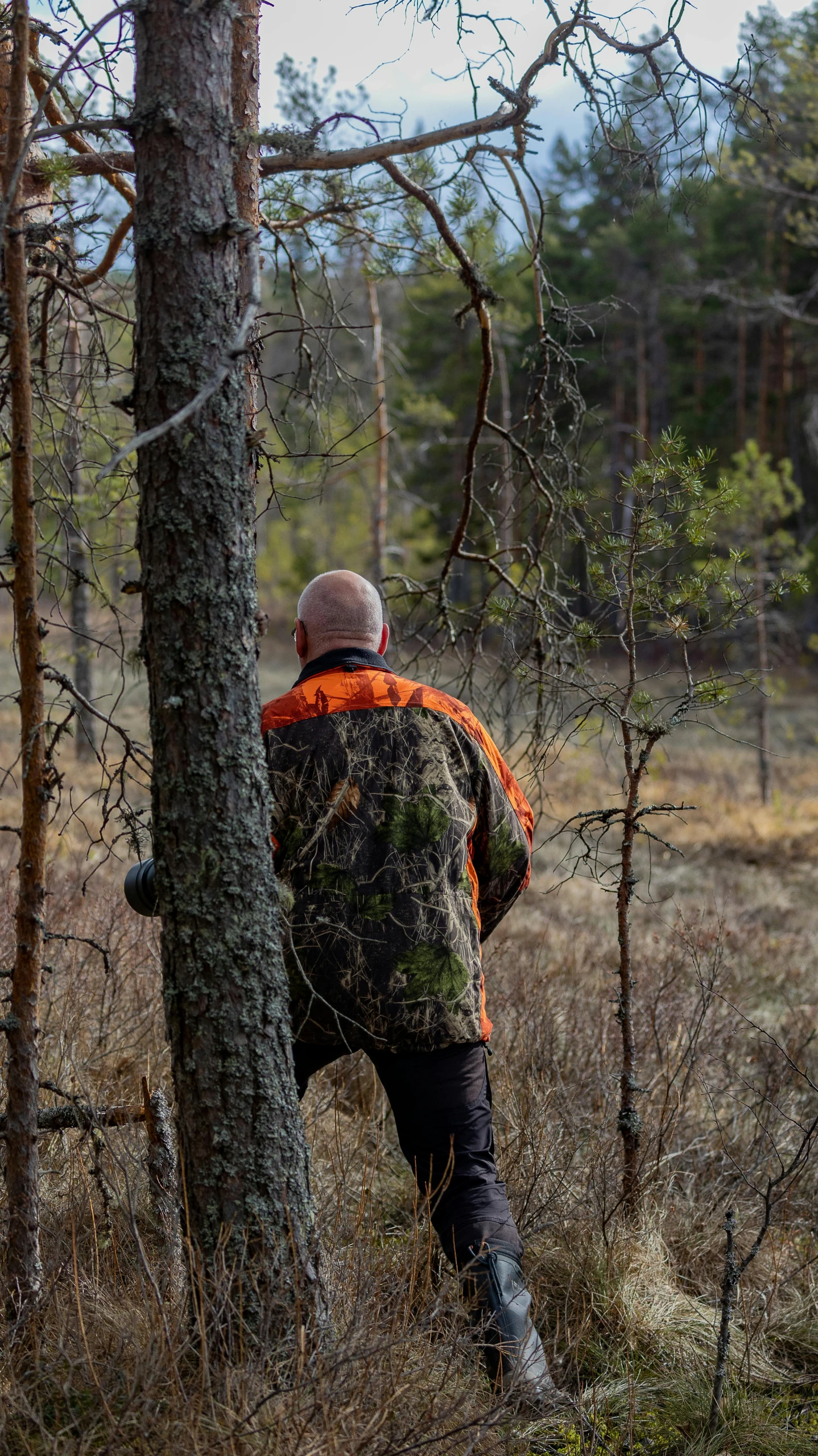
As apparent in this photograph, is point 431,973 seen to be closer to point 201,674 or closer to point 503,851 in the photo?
point 503,851

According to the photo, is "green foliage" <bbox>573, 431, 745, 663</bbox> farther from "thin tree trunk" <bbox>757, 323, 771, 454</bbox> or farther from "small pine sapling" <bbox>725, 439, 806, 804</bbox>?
"thin tree trunk" <bbox>757, 323, 771, 454</bbox>

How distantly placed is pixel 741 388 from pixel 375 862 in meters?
27.9

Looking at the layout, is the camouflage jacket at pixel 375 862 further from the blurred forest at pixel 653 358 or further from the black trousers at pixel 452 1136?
the blurred forest at pixel 653 358

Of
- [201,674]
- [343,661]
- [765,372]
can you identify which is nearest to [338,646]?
[343,661]

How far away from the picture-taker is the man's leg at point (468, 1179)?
2391mm

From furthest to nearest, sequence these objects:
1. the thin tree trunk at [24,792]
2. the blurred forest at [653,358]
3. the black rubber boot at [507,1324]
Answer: the blurred forest at [653,358] < the black rubber boot at [507,1324] < the thin tree trunk at [24,792]

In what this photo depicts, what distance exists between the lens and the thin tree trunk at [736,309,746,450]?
27.2 meters

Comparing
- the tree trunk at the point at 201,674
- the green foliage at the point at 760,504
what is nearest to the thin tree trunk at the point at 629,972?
the tree trunk at the point at 201,674

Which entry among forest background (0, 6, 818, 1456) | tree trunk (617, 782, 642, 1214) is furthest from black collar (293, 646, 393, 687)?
tree trunk (617, 782, 642, 1214)

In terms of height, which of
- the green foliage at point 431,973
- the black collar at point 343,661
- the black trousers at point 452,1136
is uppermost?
the black collar at point 343,661

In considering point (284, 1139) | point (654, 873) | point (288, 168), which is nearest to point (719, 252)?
point (654, 873)

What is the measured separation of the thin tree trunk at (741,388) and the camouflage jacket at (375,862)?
26376mm

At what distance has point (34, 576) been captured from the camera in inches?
89.7

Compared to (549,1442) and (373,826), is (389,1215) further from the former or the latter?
(373,826)
